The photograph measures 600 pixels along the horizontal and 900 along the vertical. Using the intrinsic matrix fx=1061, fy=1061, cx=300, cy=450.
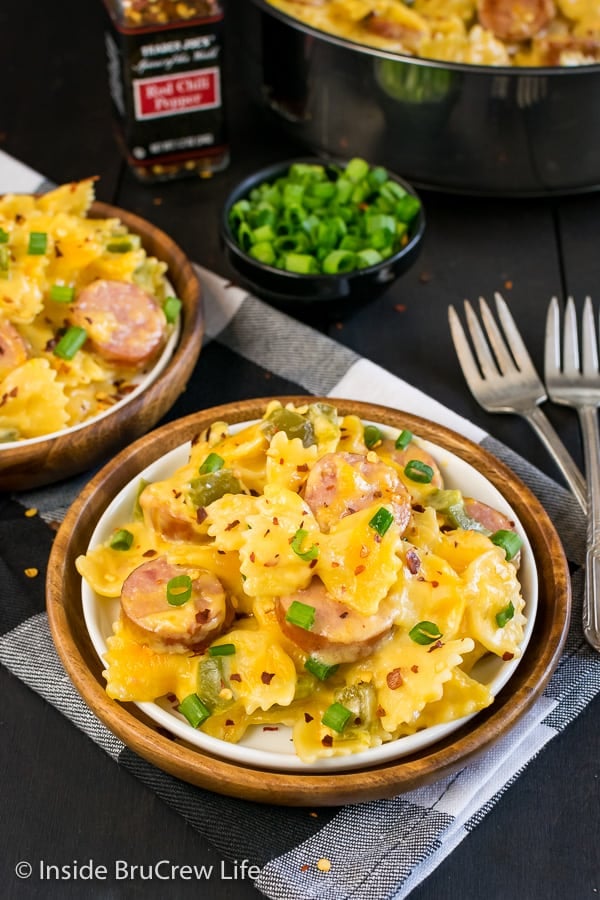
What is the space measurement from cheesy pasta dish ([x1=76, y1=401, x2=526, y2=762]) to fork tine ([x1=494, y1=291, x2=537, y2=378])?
937mm

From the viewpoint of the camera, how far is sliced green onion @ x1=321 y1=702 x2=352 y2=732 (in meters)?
1.91

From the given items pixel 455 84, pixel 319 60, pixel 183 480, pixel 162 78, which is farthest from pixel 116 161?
pixel 183 480

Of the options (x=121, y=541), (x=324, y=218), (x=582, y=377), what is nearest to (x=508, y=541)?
(x=121, y=541)

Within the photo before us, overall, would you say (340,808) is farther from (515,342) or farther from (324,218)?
(324,218)

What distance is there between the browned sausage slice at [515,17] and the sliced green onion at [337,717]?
2526mm

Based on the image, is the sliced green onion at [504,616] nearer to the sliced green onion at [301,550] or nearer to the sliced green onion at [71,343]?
the sliced green onion at [301,550]

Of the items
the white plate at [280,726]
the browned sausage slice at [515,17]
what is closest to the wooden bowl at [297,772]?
the white plate at [280,726]

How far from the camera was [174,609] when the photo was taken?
6.60 ft

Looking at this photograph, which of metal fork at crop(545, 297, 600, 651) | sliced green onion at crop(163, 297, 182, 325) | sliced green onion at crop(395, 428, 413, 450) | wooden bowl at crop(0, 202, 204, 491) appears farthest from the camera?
sliced green onion at crop(163, 297, 182, 325)

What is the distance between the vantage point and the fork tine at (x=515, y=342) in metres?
3.04

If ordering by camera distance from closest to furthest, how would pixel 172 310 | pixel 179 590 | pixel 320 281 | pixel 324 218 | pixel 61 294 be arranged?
pixel 179 590, pixel 61 294, pixel 172 310, pixel 320 281, pixel 324 218

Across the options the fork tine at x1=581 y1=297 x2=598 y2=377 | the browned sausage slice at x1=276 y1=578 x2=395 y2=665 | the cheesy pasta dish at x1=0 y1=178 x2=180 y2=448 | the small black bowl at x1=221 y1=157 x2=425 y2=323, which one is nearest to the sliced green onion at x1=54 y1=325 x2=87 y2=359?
the cheesy pasta dish at x1=0 y1=178 x2=180 y2=448

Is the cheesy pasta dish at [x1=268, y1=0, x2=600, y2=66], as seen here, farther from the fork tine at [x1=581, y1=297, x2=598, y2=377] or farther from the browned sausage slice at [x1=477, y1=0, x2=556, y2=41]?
the fork tine at [x1=581, y1=297, x2=598, y2=377]

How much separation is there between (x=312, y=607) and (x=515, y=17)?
2.43 m
